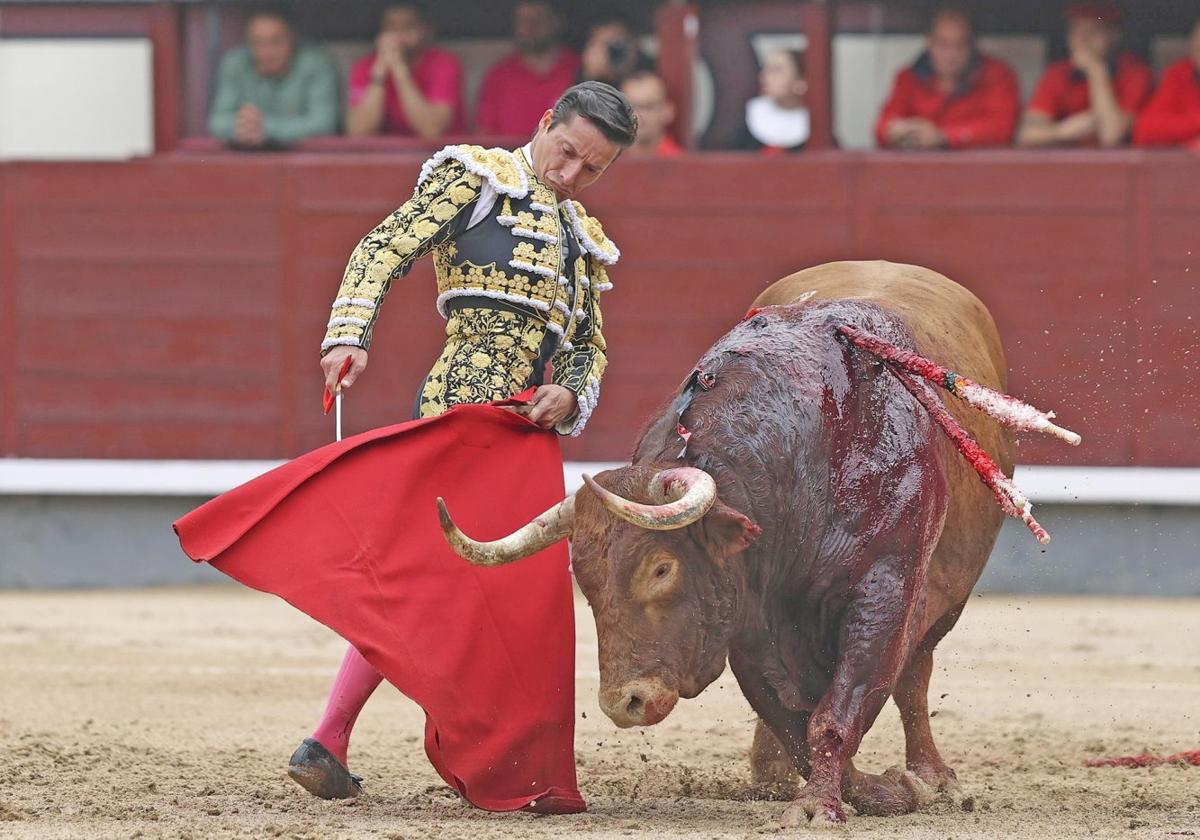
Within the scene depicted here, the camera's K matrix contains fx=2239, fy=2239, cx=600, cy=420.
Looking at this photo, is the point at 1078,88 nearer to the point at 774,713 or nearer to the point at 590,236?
the point at 590,236

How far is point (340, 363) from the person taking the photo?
3.83 m

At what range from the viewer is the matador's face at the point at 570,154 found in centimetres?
399

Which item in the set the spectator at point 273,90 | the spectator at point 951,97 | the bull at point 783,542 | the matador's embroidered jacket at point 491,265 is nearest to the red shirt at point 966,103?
the spectator at point 951,97

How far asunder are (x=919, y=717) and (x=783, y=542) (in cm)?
84

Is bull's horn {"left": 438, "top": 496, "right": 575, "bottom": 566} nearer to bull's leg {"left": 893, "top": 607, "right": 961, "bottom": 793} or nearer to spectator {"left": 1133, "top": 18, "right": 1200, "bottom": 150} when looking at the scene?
bull's leg {"left": 893, "top": 607, "right": 961, "bottom": 793}

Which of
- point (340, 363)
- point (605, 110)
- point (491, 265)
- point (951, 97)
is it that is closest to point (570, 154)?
point (605, 110)

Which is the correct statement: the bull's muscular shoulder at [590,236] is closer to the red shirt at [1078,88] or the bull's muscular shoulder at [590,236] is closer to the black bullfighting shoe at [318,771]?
the black bullfighting shoe at [318,771]

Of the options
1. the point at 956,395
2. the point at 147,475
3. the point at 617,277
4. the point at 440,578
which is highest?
the point at 956,395

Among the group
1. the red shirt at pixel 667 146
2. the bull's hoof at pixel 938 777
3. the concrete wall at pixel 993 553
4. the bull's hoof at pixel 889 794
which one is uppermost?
the red shirt at pixel 667 146

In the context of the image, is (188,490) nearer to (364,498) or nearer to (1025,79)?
(1025,79)

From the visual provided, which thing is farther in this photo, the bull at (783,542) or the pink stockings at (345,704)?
the pink stockings at (345,704)

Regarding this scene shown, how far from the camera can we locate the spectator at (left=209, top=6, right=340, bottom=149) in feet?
26.4

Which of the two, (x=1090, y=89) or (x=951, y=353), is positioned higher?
(x=1090, y=89)

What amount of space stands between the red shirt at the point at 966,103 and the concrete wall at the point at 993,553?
1.33 meters
